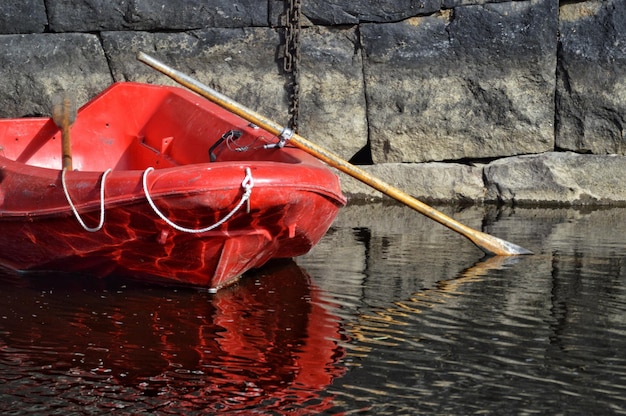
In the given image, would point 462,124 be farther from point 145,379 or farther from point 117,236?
point 145,379

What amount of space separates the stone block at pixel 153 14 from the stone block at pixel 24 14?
0.22 ft

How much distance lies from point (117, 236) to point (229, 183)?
2.19 ft

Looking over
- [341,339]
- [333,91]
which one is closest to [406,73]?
[333,91]

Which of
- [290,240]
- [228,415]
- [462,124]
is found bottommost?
[228,415]

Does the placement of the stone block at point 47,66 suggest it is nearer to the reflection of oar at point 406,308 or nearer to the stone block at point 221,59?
the stone block at point 221,59

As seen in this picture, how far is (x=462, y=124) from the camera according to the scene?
8562 mm

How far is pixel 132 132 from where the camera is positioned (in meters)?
7.15

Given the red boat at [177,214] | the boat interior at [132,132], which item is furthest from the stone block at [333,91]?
the red boat at [177,214]

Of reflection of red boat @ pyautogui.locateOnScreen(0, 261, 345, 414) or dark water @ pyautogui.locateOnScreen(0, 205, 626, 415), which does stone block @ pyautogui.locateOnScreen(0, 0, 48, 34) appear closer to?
dark water @ pyautogui.locateOnScreen(0, 205, 626, 415)

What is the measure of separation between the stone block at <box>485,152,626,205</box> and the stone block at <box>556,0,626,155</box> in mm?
135

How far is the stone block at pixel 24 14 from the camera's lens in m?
8.52

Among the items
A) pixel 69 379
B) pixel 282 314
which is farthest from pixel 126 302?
pixel 69 379

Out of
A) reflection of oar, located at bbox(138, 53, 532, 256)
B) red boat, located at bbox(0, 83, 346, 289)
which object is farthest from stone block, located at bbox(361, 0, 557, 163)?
red boat, located at bbox(0, 83, 346, 289)

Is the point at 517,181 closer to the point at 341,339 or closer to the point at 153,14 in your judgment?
the point at 153,14
